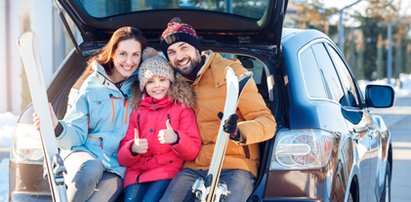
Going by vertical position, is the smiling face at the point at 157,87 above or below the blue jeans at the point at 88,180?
above

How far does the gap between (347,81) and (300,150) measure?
205cm

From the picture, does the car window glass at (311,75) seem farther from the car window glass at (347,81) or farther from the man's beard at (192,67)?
the car window glass at (347,81)

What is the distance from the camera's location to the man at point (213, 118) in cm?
465

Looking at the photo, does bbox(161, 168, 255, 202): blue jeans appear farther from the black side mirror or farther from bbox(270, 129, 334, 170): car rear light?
the black side mirror

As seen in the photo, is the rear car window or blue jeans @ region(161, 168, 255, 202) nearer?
blue jeans @ region(161, 168, 255, 202)

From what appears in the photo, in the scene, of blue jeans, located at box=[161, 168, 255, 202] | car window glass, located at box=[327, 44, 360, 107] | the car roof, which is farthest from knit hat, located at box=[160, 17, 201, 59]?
car window glass, located at box=[327, 44, 360, 107]

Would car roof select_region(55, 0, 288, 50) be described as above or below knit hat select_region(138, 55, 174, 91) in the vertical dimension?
above

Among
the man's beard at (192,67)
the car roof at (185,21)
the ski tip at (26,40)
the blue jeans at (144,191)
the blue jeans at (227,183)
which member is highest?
the ski tip at (26,40)

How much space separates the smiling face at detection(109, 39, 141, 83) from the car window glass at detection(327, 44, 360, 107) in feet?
5.64

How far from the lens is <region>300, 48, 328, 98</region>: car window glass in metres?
5.22

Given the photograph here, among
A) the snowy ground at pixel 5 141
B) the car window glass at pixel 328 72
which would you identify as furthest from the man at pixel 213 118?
the snowy ground at pixel 5 141

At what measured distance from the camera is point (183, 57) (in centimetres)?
498

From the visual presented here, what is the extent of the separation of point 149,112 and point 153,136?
0.14 m

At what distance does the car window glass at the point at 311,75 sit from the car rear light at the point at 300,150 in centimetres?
38
